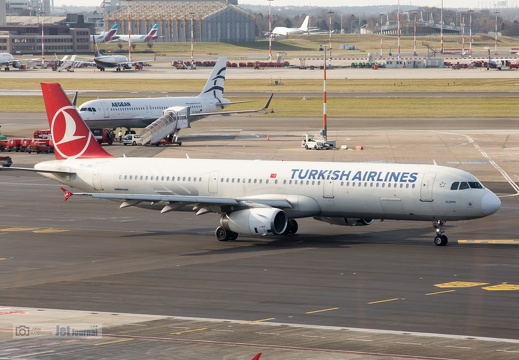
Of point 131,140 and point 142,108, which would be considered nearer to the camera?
point 131,140

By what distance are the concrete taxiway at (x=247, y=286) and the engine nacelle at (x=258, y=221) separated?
103 cm

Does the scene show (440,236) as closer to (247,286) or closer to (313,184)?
Result: (313,184)

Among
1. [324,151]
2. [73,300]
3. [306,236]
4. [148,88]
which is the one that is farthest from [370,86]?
[73,300]

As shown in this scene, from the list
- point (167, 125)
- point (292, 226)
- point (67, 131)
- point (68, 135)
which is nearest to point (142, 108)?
point (167, 125)

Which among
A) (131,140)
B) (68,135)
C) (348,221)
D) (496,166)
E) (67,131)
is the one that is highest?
(67,131)

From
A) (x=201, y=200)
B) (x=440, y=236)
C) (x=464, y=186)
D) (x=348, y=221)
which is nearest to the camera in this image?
(x=464, y=186)

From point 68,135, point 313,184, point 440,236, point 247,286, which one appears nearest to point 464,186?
point 440,236

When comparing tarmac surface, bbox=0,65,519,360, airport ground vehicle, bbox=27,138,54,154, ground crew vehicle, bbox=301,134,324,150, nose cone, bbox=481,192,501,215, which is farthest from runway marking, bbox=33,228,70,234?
ground crew vehicle, bbox=301,134,324,150

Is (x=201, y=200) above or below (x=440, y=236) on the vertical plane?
above

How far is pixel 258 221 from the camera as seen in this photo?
55719 mm

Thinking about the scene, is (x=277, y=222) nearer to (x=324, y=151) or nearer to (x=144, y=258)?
(x=144, y=258)

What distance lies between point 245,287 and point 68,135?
23592 mm

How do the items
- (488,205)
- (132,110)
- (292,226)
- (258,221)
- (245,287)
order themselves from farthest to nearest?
(132,110) < (292,226) < (258,221) < (488,205) < (245,287)

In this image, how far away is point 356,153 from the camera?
102m
